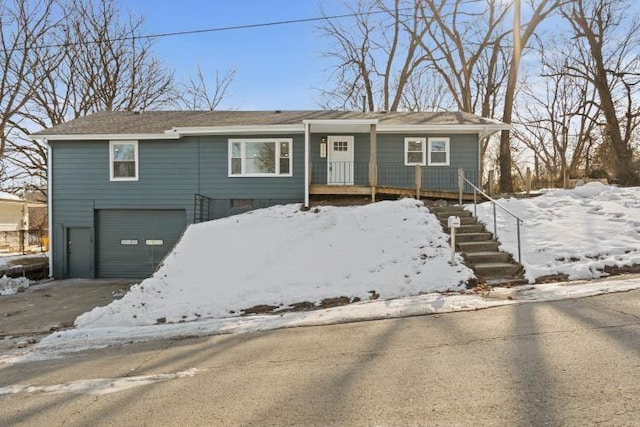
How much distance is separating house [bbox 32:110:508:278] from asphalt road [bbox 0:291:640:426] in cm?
959

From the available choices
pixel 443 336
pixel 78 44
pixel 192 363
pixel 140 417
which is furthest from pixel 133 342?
pixel 78 44

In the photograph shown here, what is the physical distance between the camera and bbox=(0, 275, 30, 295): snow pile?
39.1 feet

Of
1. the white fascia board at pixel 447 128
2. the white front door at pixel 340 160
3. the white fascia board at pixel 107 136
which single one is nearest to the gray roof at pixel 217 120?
the white fascia board at pixel 107 136

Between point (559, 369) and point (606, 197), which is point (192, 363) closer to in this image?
point (559, 369)

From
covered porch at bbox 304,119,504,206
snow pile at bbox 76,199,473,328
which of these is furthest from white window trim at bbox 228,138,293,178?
snow pile at bbox 76,199,473,328

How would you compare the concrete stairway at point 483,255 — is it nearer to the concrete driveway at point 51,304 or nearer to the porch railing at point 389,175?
the porch railing at point 389,175

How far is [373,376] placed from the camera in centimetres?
376

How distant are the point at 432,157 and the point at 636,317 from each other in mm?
10559

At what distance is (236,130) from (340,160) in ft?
12.7

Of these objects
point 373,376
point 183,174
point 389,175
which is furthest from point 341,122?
point 373,376

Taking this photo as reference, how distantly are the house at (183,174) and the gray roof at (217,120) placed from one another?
0.49 feet

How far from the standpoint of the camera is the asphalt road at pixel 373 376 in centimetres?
306

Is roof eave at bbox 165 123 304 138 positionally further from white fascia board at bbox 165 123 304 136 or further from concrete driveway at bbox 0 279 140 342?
concrete driveway at bbox 0 279 140 342

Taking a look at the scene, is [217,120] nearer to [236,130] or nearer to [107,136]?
[236,130]
